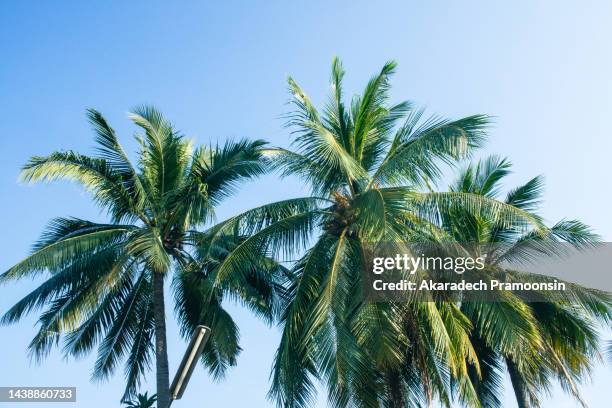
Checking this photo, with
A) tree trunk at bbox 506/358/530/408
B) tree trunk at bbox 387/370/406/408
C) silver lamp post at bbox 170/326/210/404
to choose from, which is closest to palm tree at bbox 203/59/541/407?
tree trunk at bbox 387/370/406/408

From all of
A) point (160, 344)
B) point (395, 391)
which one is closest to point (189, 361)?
point (395, 391)

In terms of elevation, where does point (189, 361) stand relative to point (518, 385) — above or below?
below

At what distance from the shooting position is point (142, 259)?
17984 mm

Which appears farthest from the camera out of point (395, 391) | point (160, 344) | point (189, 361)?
point (160, 344)

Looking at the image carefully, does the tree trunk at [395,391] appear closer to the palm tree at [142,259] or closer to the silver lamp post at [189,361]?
the palm tree at [142,259]

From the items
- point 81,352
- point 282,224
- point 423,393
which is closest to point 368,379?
point 423,393

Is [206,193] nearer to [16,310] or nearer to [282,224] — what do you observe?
[282,224]

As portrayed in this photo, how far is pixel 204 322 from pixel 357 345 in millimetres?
5174

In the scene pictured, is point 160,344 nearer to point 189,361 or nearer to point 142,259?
point 142,259

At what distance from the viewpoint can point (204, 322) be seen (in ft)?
59.4

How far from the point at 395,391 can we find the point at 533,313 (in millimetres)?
4714

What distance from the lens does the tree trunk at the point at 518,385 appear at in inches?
703

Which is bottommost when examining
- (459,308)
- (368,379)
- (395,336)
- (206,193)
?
(368,379)

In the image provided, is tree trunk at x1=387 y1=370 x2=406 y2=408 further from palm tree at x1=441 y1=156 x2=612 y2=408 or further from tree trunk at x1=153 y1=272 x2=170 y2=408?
tree trunk at x1=153 y1=272 x2=170 y2=408
